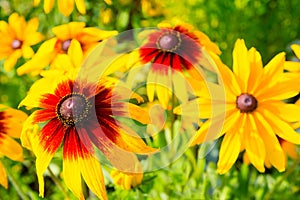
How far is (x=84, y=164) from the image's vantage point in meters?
0.94

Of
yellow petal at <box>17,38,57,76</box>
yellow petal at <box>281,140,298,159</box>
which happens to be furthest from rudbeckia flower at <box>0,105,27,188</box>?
yellow petal at <box>281,140,298,159</box>

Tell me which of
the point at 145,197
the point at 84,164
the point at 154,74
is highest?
the point at 154,74

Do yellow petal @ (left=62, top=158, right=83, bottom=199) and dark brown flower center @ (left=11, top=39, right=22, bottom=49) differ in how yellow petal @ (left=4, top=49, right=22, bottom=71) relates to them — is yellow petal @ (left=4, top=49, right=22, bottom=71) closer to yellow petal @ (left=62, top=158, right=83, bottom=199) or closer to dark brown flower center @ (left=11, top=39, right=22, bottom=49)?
dark brown flower center @ (left=11, top=39, right=22, bottom=49)

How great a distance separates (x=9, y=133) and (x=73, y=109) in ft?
0.69

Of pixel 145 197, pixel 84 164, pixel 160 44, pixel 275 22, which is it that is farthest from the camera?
pixel 275 22

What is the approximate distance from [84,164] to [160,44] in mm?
339

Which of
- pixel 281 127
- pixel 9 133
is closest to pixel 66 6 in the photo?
pixel 9 133

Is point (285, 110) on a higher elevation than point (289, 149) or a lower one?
higher

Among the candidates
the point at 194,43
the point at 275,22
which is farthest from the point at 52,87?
the point at 275,22

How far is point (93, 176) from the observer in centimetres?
93

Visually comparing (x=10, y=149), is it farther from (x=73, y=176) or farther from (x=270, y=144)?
(x=270, y=144)

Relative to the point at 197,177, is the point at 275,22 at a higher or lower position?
higher

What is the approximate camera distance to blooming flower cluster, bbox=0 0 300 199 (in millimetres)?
965

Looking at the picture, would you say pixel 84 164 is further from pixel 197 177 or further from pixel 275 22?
pixel 275 22
